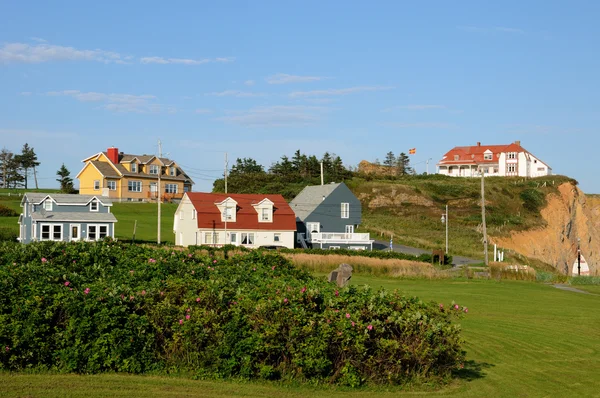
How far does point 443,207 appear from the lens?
315ft

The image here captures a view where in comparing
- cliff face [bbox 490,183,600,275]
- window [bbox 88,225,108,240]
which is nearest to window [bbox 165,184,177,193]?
window [bbox 88,225,108,240]

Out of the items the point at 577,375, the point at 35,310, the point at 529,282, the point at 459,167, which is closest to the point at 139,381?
the point at 35,310

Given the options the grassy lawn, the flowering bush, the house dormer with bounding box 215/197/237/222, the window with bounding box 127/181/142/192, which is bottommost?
the grassy lawn

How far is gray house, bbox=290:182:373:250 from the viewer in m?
62.2

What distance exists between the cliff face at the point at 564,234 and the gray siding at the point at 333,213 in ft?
69.2

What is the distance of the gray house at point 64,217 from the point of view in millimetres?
→ 54656

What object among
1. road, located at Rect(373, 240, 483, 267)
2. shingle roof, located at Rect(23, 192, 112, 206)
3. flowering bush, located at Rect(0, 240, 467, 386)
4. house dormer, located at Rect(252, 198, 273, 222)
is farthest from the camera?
house dormer, located at Rect(252, 198, 273, 222)

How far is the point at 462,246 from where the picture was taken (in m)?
70.5

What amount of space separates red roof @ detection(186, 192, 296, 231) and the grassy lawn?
33102 mm

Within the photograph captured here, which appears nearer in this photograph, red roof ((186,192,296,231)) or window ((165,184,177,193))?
red roof ((186,192,296,231))

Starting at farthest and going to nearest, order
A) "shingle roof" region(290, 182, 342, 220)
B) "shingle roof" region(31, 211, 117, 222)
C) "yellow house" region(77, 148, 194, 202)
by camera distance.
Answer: "yellow house" region(77, 148, 194, 202), "shingle roof" region(290, 182, 342, 220), "shingle roof" region(31, 211, 117, 222)

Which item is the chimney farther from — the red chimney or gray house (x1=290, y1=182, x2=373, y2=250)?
gray house (x1=290, y1=182, x2=373, y2=250)

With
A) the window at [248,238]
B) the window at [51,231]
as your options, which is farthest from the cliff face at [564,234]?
the window at [51,231]

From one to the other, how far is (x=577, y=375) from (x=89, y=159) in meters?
82.9
